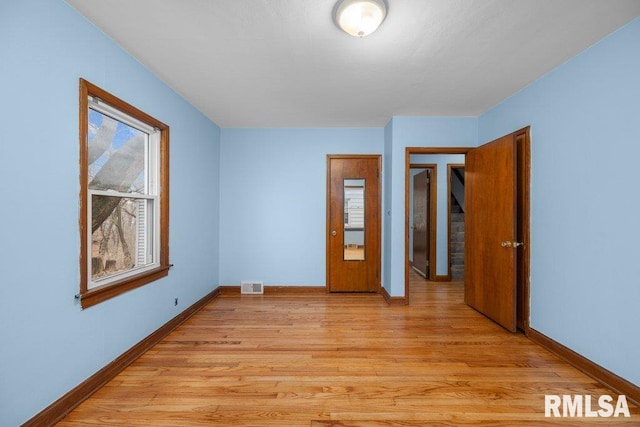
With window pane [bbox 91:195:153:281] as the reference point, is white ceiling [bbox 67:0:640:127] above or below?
above

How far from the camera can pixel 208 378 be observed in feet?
6.77

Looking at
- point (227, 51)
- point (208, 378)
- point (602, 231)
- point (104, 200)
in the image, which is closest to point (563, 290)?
point (602, 231)

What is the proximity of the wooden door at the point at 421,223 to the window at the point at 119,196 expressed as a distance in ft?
14.6

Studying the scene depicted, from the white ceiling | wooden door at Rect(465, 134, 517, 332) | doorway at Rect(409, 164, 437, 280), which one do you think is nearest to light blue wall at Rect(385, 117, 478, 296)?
wooden door at Rect(465, 134, 517, 332)

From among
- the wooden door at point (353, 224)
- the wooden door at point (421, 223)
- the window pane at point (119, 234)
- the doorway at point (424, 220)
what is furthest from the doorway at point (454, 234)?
the window pane at point (119, 234)


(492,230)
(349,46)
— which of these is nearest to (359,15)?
(349,46)

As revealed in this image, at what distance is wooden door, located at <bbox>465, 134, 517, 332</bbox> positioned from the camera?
284 cm

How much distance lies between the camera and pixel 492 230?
315 cm

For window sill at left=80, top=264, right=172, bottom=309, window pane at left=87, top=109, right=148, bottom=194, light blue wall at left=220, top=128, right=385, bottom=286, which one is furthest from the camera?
light blue wall at left=220, top=128, right=385, bottom=286

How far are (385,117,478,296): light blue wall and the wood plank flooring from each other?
2.50 ft

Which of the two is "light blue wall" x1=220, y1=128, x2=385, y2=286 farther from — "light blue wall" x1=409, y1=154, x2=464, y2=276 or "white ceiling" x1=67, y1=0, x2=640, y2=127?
"light blue wall" x1=409, y1=154, x2=464, y2=276

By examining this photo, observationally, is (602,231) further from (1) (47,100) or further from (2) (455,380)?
(1) (47,100)

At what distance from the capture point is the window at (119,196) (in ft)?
6.17

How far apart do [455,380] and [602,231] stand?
1.60 meters
